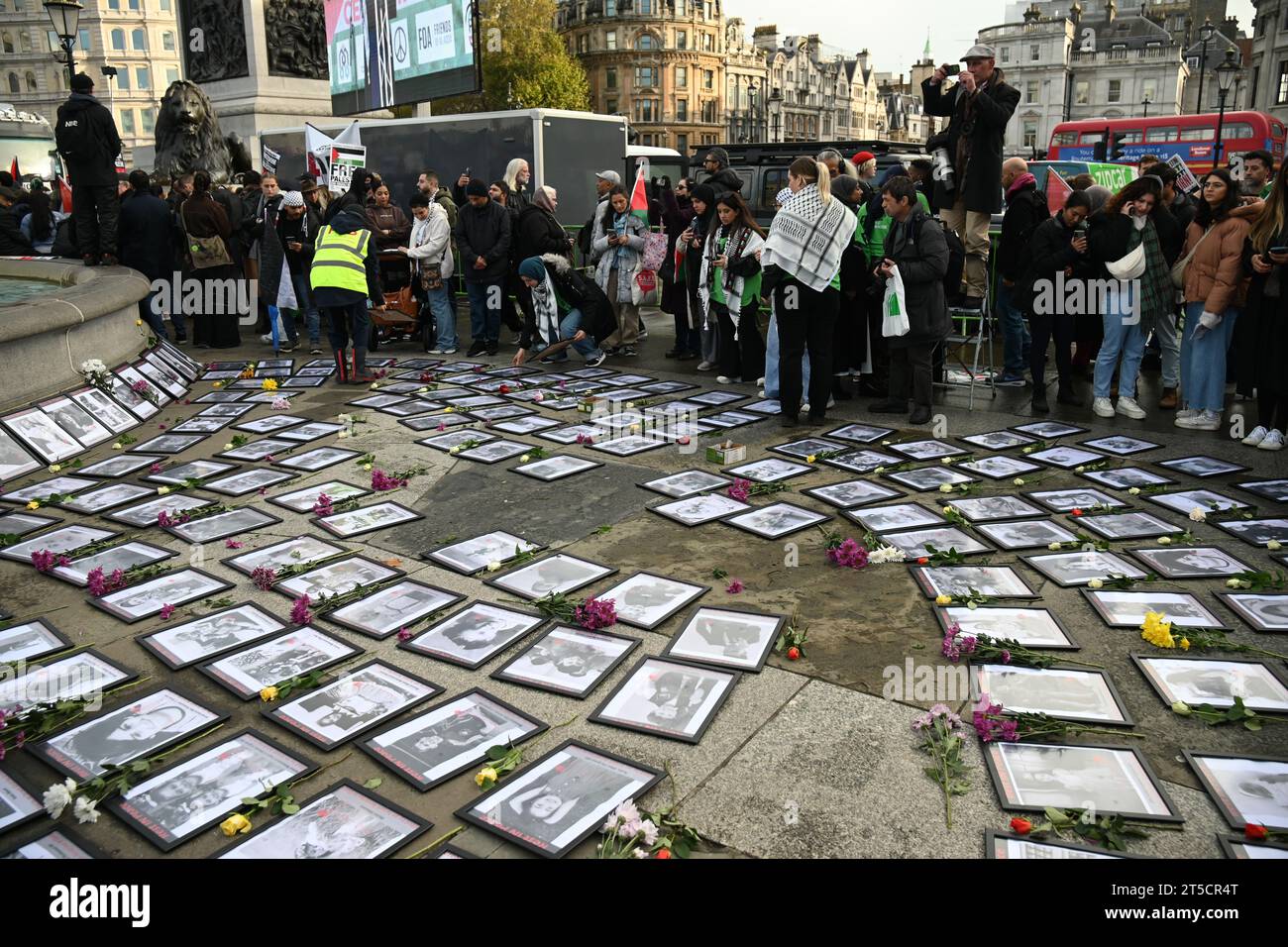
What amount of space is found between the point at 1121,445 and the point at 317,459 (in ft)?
21.7

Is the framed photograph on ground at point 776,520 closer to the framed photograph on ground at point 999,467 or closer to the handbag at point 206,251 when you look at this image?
the framed photograph on ground at point 999,467

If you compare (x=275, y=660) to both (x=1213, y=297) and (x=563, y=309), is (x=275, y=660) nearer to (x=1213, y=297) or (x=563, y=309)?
(x=1213, y=297)

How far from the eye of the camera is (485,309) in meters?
12.5

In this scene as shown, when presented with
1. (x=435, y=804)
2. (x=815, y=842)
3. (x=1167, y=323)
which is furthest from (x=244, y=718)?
(x=1167, y=323)

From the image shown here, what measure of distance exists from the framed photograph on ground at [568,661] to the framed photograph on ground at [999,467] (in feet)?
12.2

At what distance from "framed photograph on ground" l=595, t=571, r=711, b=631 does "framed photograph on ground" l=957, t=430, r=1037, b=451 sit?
374cm

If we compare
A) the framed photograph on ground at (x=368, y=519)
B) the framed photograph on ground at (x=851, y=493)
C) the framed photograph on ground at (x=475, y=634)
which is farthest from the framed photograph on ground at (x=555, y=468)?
the framed photograph on ground at (x=475, y=634)

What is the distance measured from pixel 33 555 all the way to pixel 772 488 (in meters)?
4.72

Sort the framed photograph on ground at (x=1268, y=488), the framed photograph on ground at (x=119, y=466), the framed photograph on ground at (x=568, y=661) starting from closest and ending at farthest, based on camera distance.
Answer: the framed photograph on ground at (x=568, y=661) < the framed photograph on ground at (x=1268, y=488) < the framed photograph on ground at (x=119, y=466)

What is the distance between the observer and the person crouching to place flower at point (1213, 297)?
25.5ft

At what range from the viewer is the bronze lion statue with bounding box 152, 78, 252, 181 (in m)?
19.0

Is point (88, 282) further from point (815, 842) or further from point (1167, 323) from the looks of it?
point (1167, 323)

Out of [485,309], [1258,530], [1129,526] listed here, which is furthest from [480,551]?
[485,309]

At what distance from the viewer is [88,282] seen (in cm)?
998
